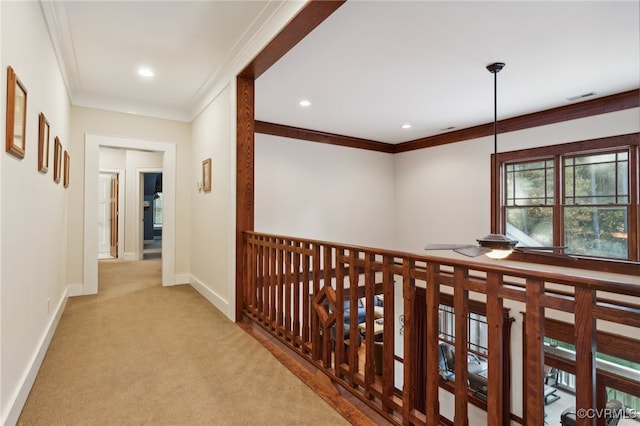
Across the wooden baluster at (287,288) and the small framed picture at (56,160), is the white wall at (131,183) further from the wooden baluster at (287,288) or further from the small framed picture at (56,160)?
the wooden baluster at (287,288)

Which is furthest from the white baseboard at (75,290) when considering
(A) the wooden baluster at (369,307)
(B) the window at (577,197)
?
(B) the window at (577,197)

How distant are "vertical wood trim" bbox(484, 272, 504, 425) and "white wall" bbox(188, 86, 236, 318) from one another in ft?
8.31

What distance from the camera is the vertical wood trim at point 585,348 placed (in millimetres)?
1066

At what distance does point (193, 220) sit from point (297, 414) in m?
3.55

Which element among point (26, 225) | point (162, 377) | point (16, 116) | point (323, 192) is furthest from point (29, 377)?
point (323, 192)

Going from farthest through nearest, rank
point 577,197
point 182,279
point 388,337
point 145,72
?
point 182,279, point 577,197, point 145,72, point 388,337

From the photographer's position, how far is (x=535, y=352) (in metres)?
1.19

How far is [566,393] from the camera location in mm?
5285

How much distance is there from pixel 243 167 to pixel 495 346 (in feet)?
8.57

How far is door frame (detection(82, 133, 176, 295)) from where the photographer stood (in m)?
4.32

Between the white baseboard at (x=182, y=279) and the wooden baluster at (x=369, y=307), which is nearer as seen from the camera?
the wooden baluster at (x=369, y=307)

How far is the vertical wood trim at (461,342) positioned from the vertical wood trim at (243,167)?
2298 millimetres

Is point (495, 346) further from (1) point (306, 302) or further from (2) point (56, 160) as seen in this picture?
(2) point (56, 160)

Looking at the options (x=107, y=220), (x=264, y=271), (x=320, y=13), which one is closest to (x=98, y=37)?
(x=320, y=13)
